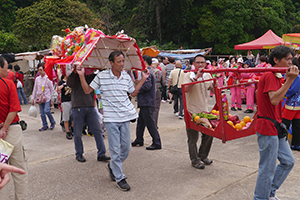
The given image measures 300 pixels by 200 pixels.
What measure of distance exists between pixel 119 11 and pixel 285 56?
28.7 metres

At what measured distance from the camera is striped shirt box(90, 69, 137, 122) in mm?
4242

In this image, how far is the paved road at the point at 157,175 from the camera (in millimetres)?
4078

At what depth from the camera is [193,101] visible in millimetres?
5016

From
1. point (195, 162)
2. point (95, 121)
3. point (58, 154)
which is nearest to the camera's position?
point (195, 162)

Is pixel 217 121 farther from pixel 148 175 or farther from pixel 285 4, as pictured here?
pixel 285 4

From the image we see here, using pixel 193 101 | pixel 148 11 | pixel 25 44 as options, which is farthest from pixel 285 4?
pixel 193 101

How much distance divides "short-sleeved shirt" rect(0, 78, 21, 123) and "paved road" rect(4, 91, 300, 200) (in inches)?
38.1

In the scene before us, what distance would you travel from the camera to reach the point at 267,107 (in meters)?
3.25

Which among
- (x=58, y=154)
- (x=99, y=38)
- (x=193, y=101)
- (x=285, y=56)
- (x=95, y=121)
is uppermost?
(x=99, y=38)

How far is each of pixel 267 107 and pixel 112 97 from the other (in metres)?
2.09

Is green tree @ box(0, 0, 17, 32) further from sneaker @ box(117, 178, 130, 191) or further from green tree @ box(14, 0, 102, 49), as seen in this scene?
sneaker @ box(117, 178, 130, 191)

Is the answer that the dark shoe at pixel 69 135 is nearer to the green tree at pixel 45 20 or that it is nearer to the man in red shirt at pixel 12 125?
the man in red shirt at pixel 12 125

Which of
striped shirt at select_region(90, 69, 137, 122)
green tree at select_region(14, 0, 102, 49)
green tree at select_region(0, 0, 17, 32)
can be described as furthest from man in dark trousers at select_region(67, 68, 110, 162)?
green tree at select_region(0, 0, 17, 32)

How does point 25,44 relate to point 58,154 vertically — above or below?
above
